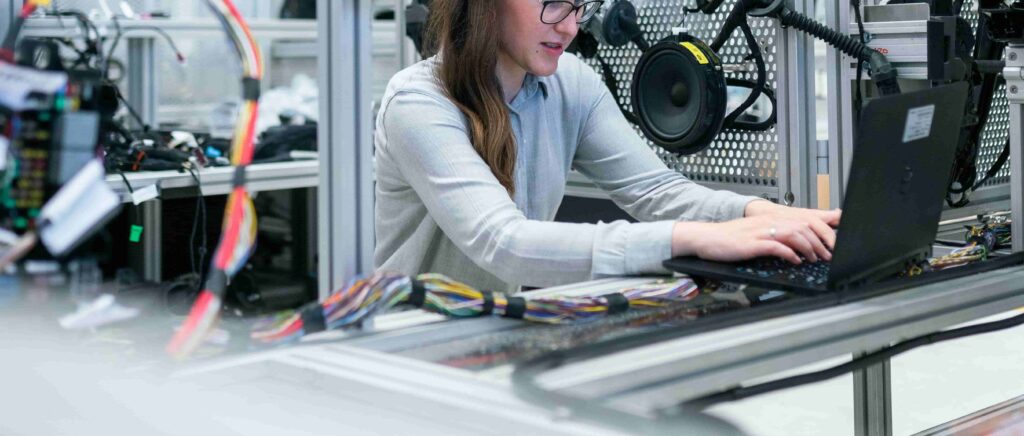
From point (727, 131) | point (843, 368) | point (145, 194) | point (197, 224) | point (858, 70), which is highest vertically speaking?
point (858, 70)

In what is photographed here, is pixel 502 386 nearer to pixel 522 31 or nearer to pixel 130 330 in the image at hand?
pixel 130 330

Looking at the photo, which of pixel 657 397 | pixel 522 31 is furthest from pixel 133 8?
pixel 657 397

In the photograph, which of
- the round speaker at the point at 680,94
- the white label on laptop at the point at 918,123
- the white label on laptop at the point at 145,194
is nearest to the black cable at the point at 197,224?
the white label on laptop at the point at 145,194

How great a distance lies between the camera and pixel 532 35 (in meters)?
1.40

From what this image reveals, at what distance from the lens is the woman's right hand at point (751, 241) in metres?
1.07

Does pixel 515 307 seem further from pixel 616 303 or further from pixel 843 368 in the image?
pixel 843 368

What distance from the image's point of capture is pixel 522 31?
4.61ft

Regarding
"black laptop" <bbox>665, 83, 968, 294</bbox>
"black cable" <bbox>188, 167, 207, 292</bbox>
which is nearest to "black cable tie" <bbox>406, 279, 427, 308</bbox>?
"black laptop" <bbox>665, 83, 968, 294</bbox>

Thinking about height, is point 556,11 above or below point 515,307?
above

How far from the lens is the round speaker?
5.55 feet

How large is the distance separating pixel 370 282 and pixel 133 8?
9.11 feet

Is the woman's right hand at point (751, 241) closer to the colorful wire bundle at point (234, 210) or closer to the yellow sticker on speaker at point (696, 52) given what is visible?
the colorful wire bundle at point (234, 210)

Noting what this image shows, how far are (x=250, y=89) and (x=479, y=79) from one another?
0.63 meters

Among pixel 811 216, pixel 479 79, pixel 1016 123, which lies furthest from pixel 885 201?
pixel 479 79
